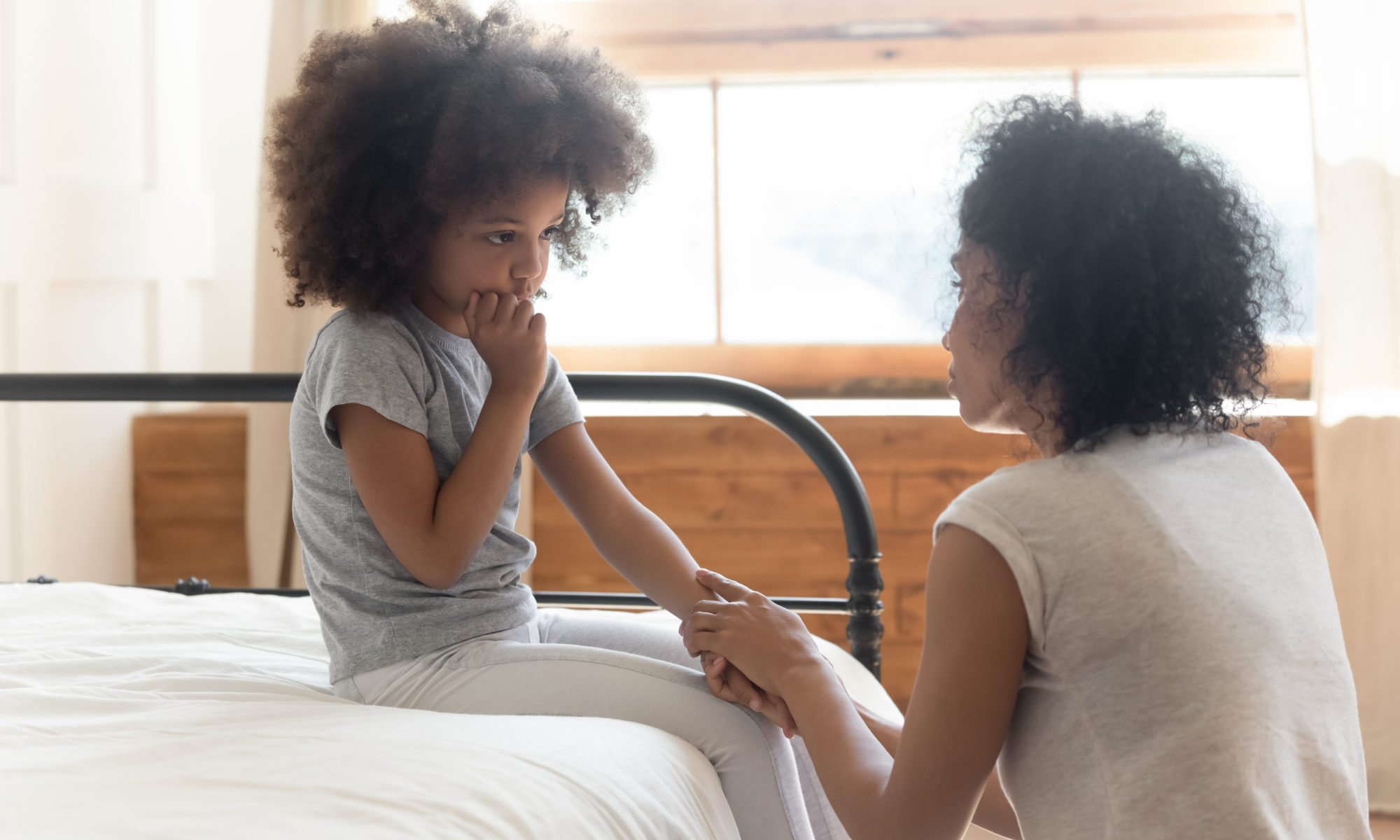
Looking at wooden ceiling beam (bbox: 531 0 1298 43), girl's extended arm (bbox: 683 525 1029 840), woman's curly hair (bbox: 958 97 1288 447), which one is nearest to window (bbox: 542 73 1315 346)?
wooden ceiling beam (bbox: 531 0 1298 43)

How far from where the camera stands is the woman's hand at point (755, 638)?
0.89 metres

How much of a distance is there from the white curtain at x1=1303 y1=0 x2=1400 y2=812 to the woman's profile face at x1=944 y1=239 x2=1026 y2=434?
1.78 meters

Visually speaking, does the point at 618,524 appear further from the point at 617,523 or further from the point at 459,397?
the point at 459,397

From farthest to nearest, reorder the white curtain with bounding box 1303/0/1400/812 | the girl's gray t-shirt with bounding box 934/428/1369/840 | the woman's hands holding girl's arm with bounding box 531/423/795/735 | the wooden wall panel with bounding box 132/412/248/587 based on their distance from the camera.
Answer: the wooden wall panel with bounding box 132/412/248/587 < the white curtain with bounding box 1303/0/1400/812 < the woman's hands holding girl's arm with bounding box 531/423/795/735 < the girl's gray t-shirt with bounding box 934/428/1369/840

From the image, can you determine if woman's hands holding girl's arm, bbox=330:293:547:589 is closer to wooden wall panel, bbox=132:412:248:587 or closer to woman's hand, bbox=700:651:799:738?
woman's hand, bbox=700:651:799:738

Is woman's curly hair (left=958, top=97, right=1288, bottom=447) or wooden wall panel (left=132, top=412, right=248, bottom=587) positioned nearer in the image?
woman's curly hair (left=958, top=97, right=1288, bottom=447)

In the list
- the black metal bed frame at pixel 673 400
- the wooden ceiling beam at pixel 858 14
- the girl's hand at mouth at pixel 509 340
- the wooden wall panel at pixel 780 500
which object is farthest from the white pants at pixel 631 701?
the wooden ceiling beam at pixel 858 14

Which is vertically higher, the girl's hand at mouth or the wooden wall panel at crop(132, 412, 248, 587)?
the girl's hand at mouth

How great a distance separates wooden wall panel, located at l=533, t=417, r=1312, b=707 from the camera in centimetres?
244

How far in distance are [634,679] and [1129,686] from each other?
1.34 ft

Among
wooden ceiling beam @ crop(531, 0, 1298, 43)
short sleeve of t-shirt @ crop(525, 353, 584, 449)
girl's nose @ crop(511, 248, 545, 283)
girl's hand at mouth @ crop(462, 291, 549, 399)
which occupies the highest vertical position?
wooden ceiling beam @ crop(531, 0, 1298, 43)

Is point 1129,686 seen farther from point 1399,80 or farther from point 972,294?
point 1399,80

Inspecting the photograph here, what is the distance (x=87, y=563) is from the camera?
256 cm

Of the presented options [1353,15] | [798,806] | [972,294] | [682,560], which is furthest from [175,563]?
[1353,15]
